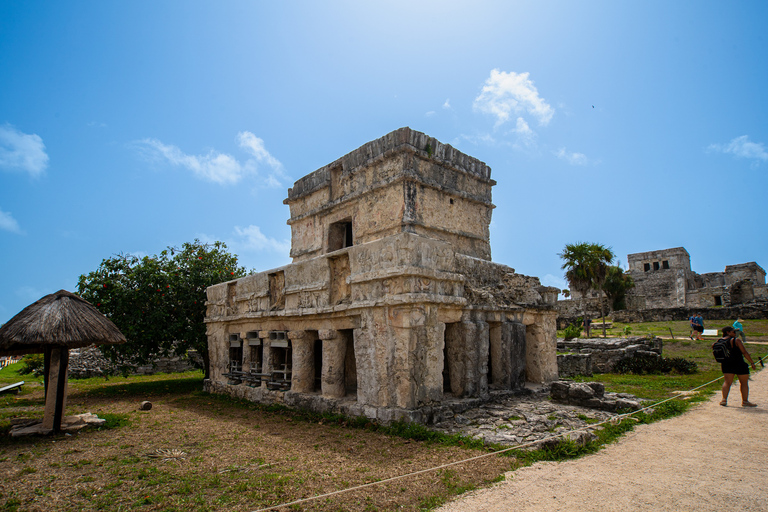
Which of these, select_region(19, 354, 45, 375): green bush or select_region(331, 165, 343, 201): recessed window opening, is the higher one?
select_region(331, 165, 343, 201): recessed window opening

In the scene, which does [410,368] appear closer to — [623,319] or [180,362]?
[180,362]

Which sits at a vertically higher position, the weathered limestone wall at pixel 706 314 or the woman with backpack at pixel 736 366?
the weathered limestone wall at pixel 706 314

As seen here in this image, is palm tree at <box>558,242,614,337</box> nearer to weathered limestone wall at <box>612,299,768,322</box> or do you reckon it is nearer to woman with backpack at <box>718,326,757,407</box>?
weathered limestone wall at <box>612,299,768,322</box>

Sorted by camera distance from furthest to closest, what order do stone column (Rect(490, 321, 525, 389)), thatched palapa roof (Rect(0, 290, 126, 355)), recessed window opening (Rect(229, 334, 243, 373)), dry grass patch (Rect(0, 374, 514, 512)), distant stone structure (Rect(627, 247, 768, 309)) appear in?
1. distant stone structure (Rect(627, 247, 768, 309))
2. recessed window opening (Rect(229, 334, 243, 373))
3. stone column (Rect(490, 321, 525, 389))
4. thatched palapa roof (Rect(0, 290, 126, 355))
5. dry grass patch (Rect(0, 374, 514, 512))

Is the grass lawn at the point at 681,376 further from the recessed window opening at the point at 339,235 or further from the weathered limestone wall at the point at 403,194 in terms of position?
the recessed window opening at the point at 339,235

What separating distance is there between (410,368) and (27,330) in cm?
627

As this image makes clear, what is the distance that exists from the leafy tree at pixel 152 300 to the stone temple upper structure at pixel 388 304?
5.12 ft

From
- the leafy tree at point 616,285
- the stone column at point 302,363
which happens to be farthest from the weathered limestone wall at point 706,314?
the stone column at point 302,363

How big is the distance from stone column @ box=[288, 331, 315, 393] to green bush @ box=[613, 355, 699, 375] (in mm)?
10204

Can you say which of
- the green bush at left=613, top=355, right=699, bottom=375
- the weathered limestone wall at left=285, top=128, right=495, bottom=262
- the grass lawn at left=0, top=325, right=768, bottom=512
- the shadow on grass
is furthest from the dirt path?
the shadow on grass

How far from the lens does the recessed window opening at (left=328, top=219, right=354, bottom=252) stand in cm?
1217

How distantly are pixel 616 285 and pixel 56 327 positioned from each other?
119ft

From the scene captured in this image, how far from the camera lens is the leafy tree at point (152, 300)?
12.9 meters

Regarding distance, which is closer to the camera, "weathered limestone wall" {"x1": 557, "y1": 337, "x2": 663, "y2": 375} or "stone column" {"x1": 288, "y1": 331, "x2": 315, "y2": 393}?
Answer: "stone column" {"x1": 288, "y1": 331, "x2": 315, "y2": 393}
